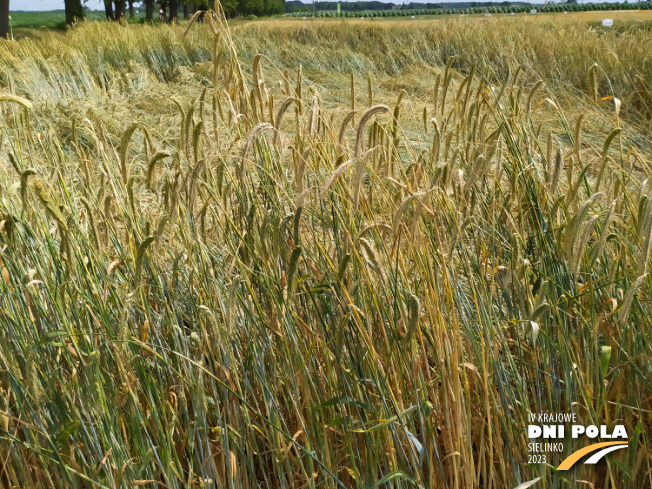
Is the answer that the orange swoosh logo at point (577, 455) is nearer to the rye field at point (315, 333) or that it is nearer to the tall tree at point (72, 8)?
the rye field at point (315, 333)

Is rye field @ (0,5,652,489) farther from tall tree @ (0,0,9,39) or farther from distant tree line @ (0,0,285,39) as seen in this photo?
tall tree @ (0,0,9,39)

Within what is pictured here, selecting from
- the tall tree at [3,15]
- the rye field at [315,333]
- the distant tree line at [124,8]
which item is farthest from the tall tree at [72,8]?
the rye field at [315,333]

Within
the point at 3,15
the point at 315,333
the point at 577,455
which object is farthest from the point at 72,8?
the point at 577,455

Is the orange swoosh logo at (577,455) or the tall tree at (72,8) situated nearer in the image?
the orange swoosh logo at (577,455)

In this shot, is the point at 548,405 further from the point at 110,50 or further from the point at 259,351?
the point at 110,50

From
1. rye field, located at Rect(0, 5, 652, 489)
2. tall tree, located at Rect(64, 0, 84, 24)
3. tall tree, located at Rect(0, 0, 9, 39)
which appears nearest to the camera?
rye field, located at Rect(0, 5, 652, 489)

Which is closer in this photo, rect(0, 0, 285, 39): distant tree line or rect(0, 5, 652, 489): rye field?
rect(0, 5, 652, 489): rye field

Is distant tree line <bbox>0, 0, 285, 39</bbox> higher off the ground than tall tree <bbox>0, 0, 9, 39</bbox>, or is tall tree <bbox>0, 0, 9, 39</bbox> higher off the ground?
distant tree line <bbox>0, 0, 285, 39</bbox>

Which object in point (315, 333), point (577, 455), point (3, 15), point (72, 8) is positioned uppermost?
point (72, 8)

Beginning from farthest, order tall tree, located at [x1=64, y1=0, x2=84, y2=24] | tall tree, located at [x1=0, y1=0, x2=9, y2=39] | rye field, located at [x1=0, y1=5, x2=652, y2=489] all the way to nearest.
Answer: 1. tall tree, located at [x1=64, y1=0, x2=84, y2=24]
2. tall tree, located at [x1=0, y1=0, x2=9, y2=39]
3. rye field, located at [x1=0, y1=5, x2=652, y2=489]

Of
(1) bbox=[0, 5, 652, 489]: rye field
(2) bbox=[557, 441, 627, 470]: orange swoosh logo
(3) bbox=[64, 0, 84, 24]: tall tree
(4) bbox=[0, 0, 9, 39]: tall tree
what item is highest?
(3) bbox=[64, 0, 84, 24]: tall tree

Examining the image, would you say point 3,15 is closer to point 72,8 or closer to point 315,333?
point 72,8

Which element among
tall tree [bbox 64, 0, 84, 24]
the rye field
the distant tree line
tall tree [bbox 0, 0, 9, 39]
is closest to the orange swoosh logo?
the rye field

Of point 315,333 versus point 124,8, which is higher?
point 124,8
